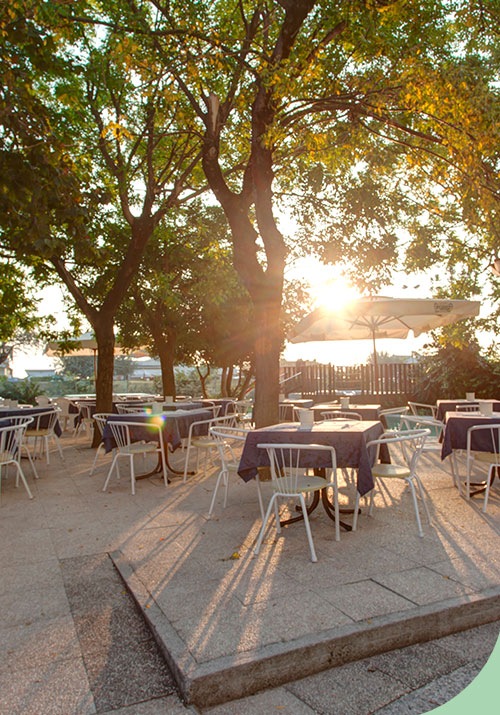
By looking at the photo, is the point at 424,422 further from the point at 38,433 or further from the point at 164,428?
the point at 38,433

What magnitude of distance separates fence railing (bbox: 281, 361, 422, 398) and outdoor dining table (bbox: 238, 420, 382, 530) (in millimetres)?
8935

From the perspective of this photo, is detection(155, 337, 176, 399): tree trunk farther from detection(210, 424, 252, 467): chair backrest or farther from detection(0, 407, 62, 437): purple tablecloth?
detection(210, 424, 252, 467): chair backrest

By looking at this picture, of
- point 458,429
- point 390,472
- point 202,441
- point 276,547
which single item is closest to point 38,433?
point 202,441

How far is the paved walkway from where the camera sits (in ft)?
7.70

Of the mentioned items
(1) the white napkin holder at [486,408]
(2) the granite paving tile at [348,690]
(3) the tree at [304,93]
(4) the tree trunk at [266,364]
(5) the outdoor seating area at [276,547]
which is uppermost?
(3) the tree at [304,93]

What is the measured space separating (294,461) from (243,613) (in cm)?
175

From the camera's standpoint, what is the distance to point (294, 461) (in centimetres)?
454

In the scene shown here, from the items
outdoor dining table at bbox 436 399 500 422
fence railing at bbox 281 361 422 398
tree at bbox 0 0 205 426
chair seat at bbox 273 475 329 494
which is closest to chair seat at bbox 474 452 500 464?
chair seat at bbox 273 475 329 494

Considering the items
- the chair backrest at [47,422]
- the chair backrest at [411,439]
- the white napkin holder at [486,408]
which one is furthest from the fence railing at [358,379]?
the chair backrest at [411,439]

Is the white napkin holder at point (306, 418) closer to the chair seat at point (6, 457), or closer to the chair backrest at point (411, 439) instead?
the chair backrest at point (411, 439)

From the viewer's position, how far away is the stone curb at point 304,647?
2.33 m

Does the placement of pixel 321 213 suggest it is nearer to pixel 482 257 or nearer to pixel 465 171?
pixel 465 171

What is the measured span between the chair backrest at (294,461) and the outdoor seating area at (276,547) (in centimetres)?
2

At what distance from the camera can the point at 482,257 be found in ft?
44.0
